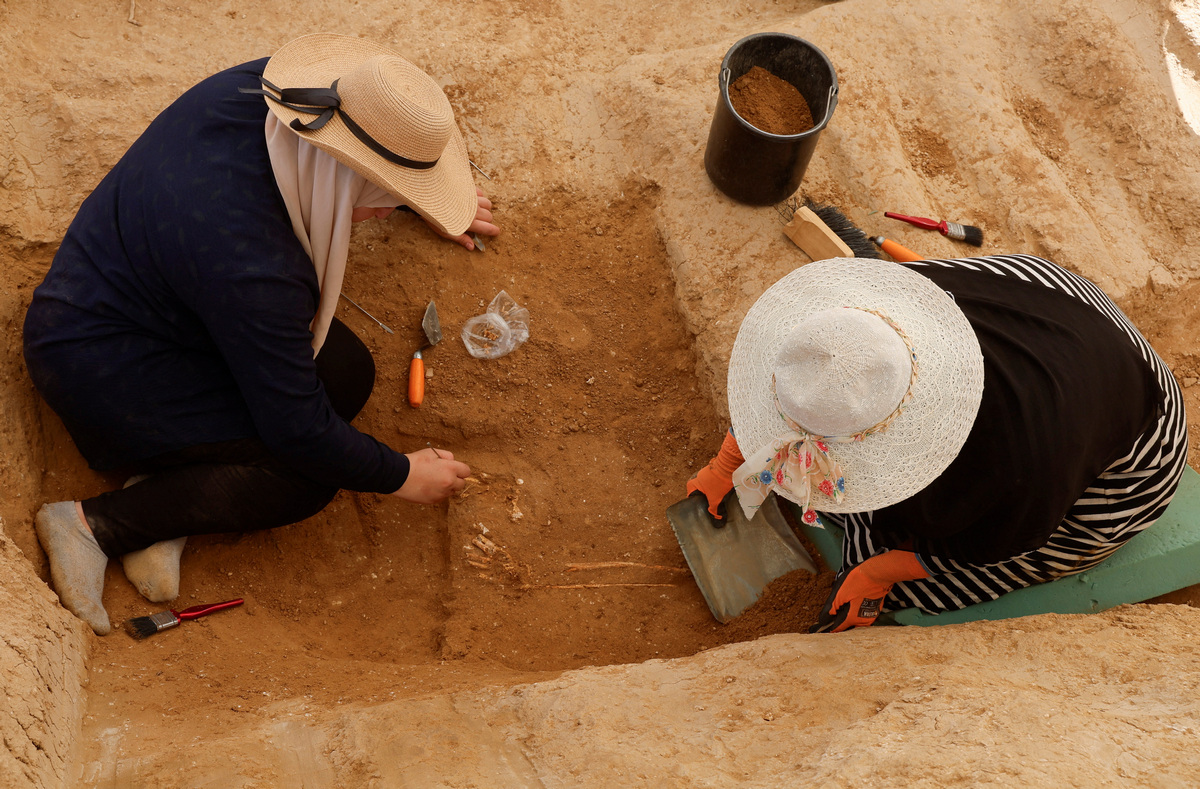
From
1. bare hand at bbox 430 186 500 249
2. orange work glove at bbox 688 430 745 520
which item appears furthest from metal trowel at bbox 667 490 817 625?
bare hand at bbox 430 186 500 249

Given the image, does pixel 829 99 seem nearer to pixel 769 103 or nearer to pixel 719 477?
pixel 769 103

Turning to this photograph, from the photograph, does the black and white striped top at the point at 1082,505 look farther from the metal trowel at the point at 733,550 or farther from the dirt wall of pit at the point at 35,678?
the dirt wall of pit at the point at 35,678

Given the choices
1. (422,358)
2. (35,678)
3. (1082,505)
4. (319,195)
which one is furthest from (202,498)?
(1082,505)

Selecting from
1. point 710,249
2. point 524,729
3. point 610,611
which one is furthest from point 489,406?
point 524,729

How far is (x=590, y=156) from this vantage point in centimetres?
314

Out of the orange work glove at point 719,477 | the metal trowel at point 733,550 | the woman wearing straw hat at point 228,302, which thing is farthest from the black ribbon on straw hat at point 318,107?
the metal trowel at point 733,550

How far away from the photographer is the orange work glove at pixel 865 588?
83.0 inches

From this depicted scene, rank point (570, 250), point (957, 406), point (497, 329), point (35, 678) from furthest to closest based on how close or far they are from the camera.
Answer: point (570, 250), point (497, 329), point (35, 678), point (957, 406)

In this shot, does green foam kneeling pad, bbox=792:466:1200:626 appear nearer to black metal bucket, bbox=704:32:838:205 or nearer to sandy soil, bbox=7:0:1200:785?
sandy soil, bbox=7:0:1200:785

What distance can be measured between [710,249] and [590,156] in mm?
692

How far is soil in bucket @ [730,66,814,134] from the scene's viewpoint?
2.70 meters

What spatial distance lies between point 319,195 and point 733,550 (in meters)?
1.70

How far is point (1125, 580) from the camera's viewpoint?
2281 mm

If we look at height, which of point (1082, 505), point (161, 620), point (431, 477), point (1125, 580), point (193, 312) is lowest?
point (161, 620)
